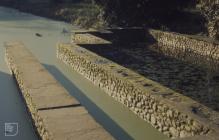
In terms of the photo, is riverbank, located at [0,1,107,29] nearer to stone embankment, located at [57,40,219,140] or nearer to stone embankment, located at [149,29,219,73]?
stone embankment, located at [149,29,219,73]

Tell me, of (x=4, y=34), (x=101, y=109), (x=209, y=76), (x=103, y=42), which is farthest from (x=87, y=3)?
(x=101, y=109)

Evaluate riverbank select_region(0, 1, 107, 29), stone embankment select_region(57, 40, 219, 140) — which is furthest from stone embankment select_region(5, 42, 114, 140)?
riverbank select_region(0, 1, 107, 29)

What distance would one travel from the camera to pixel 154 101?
357 inches

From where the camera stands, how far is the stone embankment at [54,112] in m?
6.97

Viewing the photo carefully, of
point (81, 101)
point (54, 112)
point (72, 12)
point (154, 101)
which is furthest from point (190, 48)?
point (72, 12)

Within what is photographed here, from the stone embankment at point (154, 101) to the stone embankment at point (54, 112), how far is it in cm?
176

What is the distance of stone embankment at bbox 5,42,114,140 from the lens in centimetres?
697

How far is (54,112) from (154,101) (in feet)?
7.81

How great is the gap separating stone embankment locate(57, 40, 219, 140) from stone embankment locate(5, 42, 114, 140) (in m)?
1.76

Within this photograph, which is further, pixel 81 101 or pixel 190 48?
pixel 190 48

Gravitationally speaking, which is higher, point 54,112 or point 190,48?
point 54,112

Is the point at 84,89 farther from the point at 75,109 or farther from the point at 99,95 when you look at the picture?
the point at 75,109

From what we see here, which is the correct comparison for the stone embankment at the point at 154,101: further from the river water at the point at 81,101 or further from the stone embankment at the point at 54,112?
the stone embankment at the point at 54,112

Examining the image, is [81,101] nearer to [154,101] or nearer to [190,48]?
[154,101]
